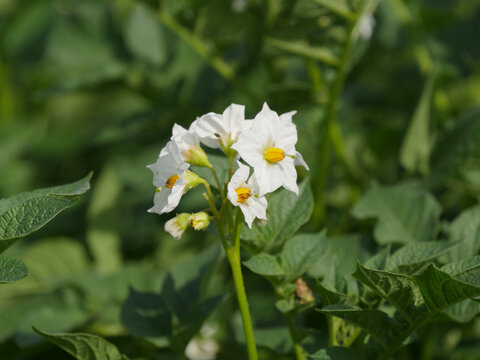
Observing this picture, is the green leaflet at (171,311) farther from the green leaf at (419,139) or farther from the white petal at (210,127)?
the green leaf at (419,139)

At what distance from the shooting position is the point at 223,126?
0.82m

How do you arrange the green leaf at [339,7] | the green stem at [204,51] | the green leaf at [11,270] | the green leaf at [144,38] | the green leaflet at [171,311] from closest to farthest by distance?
1. the green leaf at [11,270]
2. the green leaflet at [171,311]
3. the green leaf at [339,7]
4. the green stem at [204,51]
5. the green leaf at [144,38]

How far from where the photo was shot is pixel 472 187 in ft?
4.50

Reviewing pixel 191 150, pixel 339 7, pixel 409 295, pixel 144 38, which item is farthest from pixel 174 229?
pixel 144 38

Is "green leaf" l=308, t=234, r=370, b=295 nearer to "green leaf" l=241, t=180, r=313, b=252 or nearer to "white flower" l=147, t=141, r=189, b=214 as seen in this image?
"green leaf" l=241, t=180, r=313, b=252

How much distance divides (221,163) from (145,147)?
1.21 m

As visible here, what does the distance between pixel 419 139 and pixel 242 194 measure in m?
0.75

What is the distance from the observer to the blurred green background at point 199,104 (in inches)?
51.8

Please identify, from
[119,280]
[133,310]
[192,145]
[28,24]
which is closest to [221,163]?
[192,145]

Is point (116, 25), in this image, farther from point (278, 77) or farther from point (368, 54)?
point (368, 54)

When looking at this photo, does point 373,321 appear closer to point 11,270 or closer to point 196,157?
point 196,157

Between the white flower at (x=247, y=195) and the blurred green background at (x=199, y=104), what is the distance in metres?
0.52

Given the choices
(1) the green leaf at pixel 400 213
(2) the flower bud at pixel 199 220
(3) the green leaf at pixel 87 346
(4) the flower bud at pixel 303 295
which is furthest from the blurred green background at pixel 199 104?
(2) the flower bud at pixel 199 220

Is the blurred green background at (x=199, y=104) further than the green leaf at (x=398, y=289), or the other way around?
the blurred green background at (x=199, y=104)
